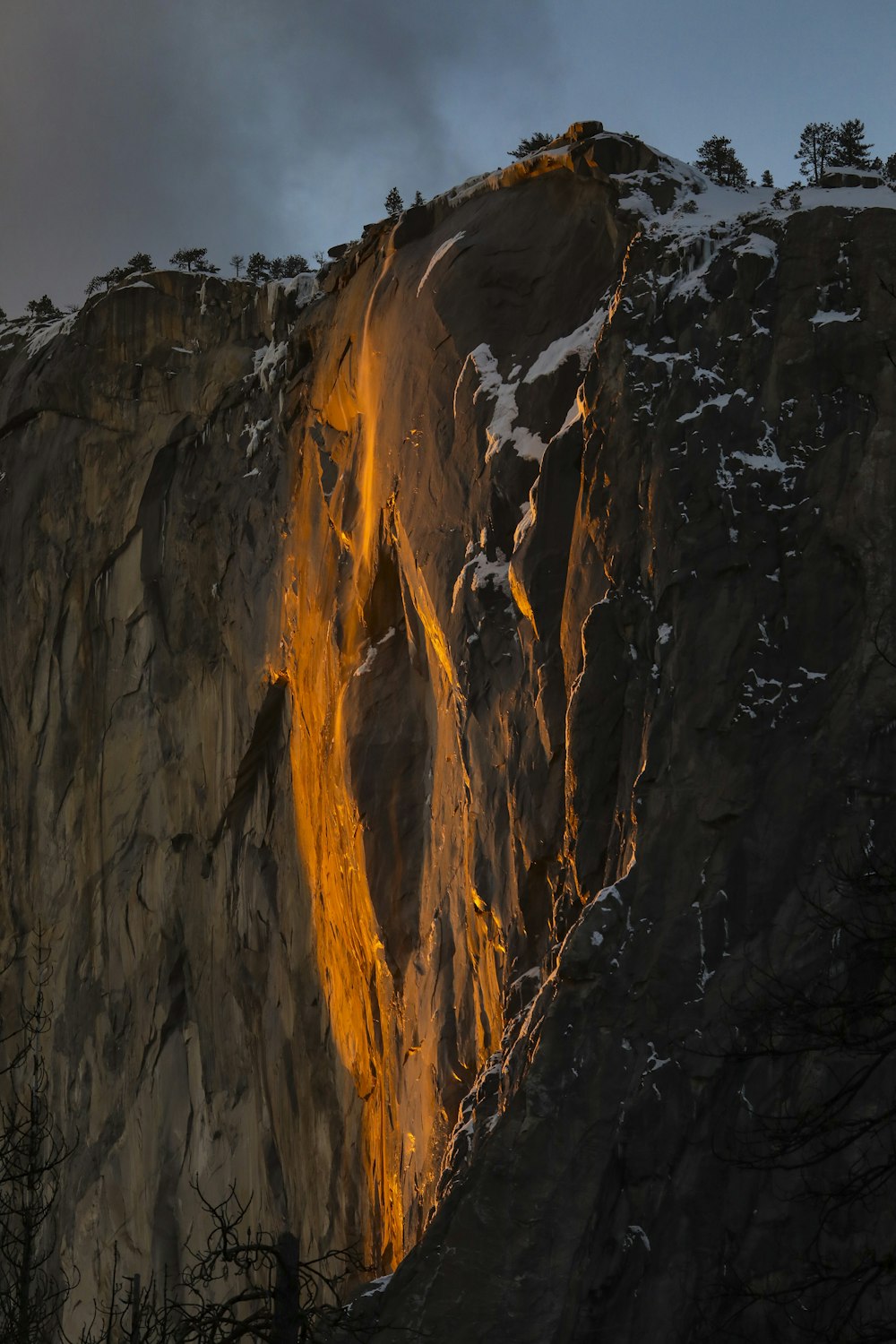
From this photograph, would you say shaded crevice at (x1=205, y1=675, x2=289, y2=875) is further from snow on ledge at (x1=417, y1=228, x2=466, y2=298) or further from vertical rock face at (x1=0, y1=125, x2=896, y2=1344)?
snow on ledge at (x1=417, y1=228, x2=466, y2=298)

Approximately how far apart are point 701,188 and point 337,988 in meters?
13.0

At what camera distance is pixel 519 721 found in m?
18.8

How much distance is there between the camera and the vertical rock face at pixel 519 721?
1571cm

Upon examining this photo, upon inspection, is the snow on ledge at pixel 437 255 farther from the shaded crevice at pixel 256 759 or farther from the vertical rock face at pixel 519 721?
the shaded crevice at pixel 256 759

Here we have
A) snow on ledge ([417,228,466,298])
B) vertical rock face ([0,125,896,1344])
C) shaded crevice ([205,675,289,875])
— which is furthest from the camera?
shaded crevice ([205,675,289,875])

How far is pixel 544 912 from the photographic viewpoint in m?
18.1

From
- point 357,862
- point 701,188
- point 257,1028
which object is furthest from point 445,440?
point 257,1028

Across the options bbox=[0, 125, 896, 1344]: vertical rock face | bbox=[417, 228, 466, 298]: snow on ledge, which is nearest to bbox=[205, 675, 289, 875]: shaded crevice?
bbox=[0, 125, 896, 1344]: vertical rock face

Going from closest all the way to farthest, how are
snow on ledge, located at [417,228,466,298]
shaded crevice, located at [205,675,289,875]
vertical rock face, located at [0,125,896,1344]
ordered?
vertical rock face, located at [0,125,896,1344]
snow on ledge, located at [417,228,466,298]
shaded crevice, located at [205,675,289,875]

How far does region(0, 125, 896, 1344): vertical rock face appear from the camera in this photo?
51.5 feet

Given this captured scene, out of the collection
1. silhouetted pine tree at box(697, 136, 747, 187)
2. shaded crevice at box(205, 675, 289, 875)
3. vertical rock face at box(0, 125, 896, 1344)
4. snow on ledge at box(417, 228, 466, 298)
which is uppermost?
silhouetted pine tree at box(697, 136, 747, 187)

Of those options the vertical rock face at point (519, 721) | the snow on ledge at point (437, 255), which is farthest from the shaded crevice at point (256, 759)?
the snow on ledge at point (437, 255)

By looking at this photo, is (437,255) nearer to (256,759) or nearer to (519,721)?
(519,721)

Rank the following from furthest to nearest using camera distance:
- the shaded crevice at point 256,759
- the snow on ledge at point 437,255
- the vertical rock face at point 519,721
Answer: the shaded crevice at point 256,759 → the snow on ledge at point 437,255 → the vertical rock face at point 519,721
